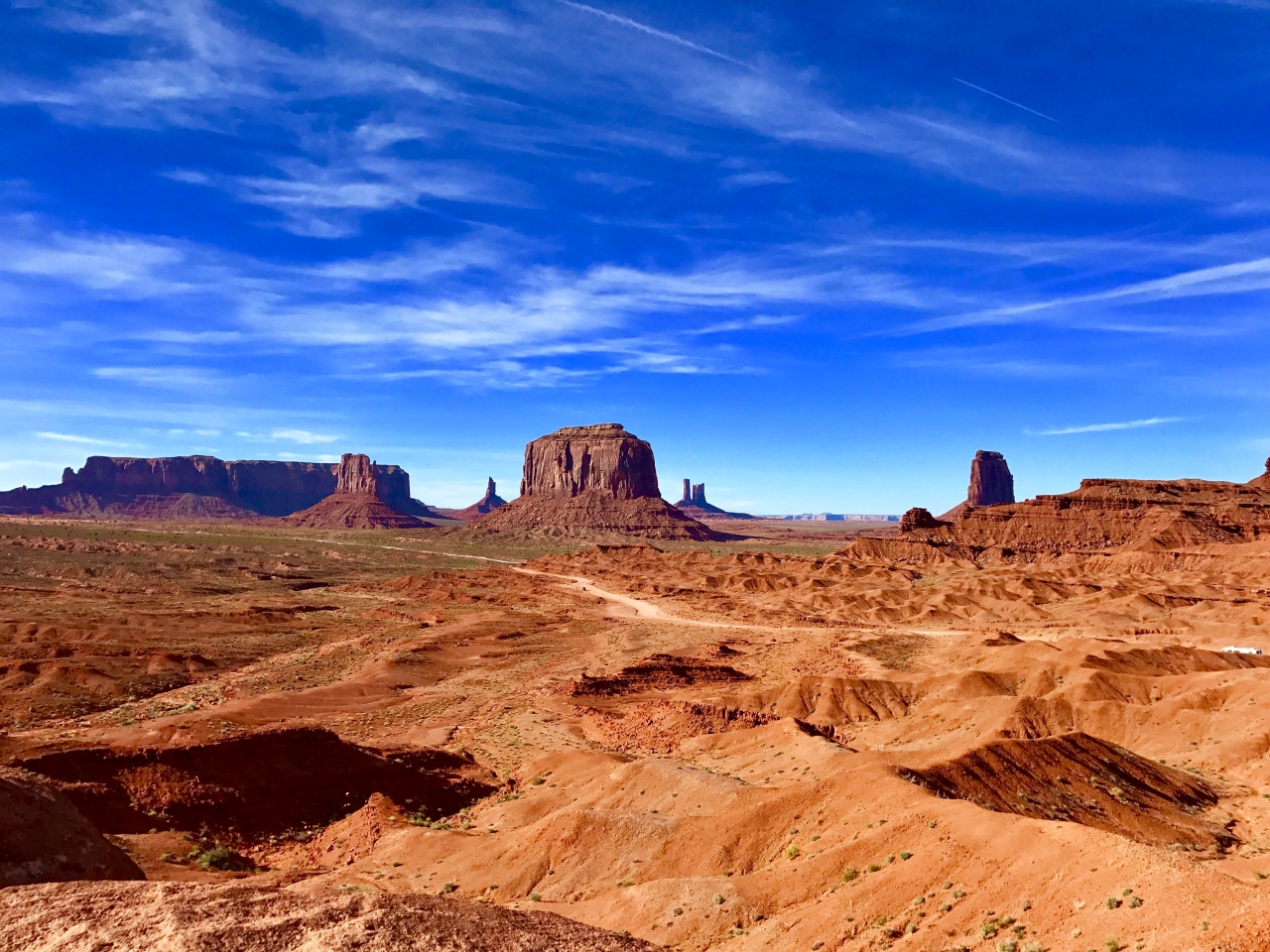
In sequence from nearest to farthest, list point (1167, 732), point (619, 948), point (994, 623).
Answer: point (619, 948), point (1167, 732), point (994, 623)

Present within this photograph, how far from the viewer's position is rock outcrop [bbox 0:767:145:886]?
1681cm

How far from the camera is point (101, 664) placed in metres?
49.1

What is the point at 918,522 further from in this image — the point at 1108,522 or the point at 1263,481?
the point at 1263,481

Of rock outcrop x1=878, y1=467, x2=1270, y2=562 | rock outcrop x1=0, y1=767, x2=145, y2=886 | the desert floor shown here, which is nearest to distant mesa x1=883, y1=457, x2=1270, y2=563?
rock outcrop x1=878, y1=467, x2=1270, y2=562

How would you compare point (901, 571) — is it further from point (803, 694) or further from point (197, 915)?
point (197, 915)

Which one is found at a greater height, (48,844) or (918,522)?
(918,522)

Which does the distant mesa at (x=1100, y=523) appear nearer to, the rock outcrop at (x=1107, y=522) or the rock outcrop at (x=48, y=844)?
the rock outcrop at (x=1107, y=522)

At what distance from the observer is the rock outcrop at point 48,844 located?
16812 millimetres

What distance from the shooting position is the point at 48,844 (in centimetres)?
1769

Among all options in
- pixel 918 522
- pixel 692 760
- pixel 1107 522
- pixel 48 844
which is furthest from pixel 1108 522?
pixel 48 844

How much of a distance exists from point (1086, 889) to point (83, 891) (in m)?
18.6

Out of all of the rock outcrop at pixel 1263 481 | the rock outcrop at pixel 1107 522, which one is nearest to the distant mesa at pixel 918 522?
the rock outcrop at pixel 1107 522

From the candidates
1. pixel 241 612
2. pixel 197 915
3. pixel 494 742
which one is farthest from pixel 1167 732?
pixel 241 612

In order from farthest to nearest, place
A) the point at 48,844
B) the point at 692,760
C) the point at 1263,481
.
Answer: the point at 1263,481, the point at 692,760, the point at 48,844
